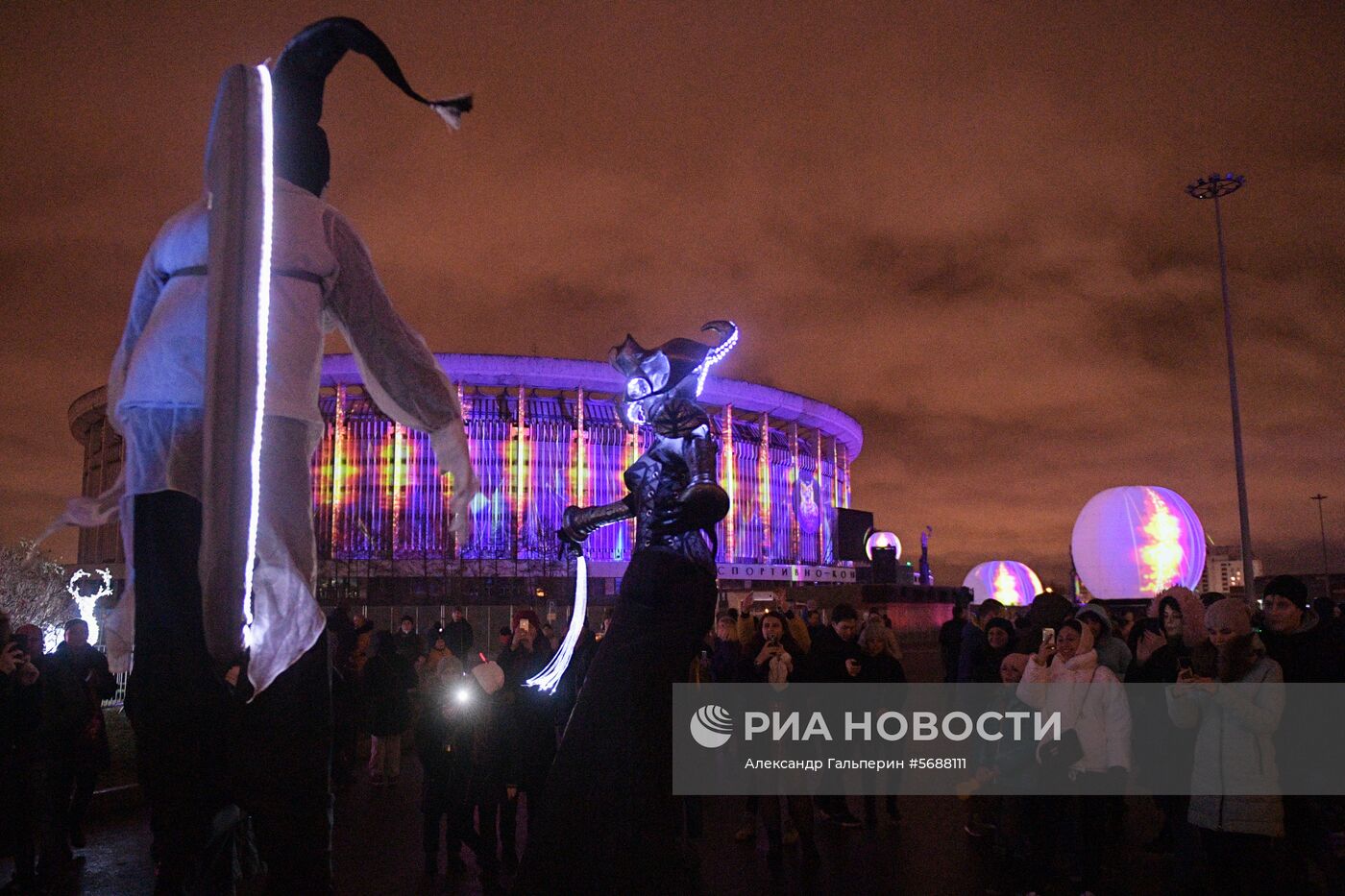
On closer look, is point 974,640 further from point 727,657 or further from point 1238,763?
point 1238,763

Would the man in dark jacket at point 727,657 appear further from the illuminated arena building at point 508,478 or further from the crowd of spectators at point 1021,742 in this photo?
the illuminated arena building at point 508,478

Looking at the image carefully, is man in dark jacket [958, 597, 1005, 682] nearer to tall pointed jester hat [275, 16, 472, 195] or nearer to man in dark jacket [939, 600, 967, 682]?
man in dark jacket [939, 600, 967, 682]

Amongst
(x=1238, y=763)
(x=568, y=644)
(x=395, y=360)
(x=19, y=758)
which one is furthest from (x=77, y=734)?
(x=1238, y=763)

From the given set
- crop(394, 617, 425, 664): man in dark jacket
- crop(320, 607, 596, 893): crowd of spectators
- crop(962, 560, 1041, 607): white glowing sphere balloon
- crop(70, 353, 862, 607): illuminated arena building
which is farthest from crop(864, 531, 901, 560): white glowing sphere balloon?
crop(320, 607, 596, 893): crowd of spectators

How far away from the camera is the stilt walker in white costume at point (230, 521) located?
1.63m

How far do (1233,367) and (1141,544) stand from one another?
992cm

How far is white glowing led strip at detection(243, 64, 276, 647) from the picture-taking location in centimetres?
163

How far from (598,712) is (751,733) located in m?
5.32

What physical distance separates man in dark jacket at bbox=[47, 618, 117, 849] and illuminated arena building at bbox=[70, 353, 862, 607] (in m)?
35.3

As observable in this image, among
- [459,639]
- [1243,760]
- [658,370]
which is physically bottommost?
[1243,760]

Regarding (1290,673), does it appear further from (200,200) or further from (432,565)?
(432,565)

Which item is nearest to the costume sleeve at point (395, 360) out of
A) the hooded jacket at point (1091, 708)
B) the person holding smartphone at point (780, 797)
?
the hooded jacket at point (1091, 708)

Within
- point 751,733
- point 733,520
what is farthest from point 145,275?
point 733,520

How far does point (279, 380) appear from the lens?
1.83m
